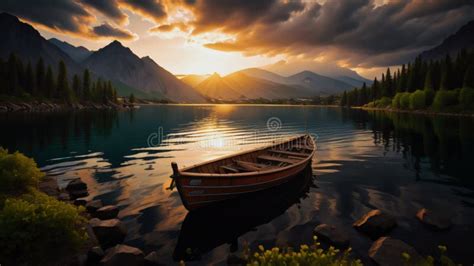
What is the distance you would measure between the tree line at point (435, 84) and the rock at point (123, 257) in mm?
116897

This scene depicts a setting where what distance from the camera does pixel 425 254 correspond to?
427 inches

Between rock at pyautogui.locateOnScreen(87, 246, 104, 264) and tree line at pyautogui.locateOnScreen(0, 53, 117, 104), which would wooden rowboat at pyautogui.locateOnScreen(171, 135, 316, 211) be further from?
tree line at pyautogui.locateOnScreen(0, 53, 117, 104)

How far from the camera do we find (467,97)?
87562mm

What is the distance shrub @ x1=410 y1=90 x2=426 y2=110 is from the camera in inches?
4145

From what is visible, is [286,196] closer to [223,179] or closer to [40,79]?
[223,179]

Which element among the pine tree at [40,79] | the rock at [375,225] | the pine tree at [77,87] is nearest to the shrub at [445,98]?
the rock at [375,225]

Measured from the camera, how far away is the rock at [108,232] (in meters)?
11.3

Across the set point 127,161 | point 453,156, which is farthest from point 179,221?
point 453,156

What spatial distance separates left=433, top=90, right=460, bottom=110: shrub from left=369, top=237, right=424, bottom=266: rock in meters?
114

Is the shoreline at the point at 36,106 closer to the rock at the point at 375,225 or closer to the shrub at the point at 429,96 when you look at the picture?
the rock at the point at 375,225

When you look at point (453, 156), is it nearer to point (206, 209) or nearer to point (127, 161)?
point (206, 209)

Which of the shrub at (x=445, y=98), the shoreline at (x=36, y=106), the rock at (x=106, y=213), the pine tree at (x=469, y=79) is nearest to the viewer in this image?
the rock at (x=106, y=213)

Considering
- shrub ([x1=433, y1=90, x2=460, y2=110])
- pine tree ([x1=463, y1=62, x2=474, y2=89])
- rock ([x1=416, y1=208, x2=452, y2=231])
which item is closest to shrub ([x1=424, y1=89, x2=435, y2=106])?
shrub ([x1=433, y1=90, x2=460, y2=110])

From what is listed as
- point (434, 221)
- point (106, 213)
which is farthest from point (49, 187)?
point (434, 221)
